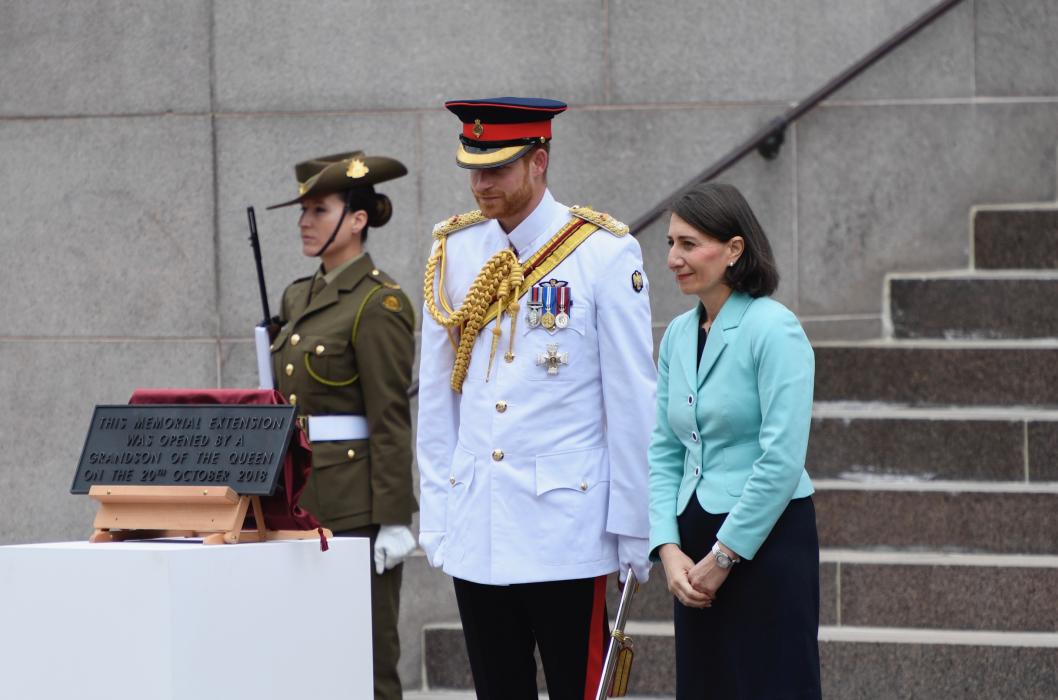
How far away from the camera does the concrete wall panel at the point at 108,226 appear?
7520 mm

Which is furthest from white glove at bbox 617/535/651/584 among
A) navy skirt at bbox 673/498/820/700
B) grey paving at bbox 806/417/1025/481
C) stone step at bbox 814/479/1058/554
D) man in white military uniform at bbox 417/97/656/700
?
grey paving at bbox 806/417/1025/481

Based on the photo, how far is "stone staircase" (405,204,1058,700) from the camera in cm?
550

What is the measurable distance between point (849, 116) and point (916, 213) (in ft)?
1.76

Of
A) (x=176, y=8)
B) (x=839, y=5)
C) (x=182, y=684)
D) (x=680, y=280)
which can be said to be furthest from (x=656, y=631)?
(x=176, y=8)

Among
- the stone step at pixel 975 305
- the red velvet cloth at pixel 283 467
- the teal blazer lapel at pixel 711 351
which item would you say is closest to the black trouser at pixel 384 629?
the red velvet cloth at pixel 283 467

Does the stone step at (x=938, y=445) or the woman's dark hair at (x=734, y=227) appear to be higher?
the woman's dark hair at (x=734, y=227)

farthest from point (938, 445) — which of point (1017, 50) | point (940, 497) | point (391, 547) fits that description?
point (391, 547)

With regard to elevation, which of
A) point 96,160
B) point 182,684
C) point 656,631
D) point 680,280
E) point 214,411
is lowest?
point 656,631

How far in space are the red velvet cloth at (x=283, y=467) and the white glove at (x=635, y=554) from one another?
30.9 inches

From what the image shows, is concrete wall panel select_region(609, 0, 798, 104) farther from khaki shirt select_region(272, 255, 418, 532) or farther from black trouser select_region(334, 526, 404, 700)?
black trouser select_region(334, 526, 404, 700)

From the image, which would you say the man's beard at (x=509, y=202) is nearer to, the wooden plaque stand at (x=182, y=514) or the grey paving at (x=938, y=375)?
the wooden plaque stand at (x=182, y=514)

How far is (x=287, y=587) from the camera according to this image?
147 inches

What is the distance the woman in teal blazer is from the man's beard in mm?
460

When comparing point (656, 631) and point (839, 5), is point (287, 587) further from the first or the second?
point (839, 5)
